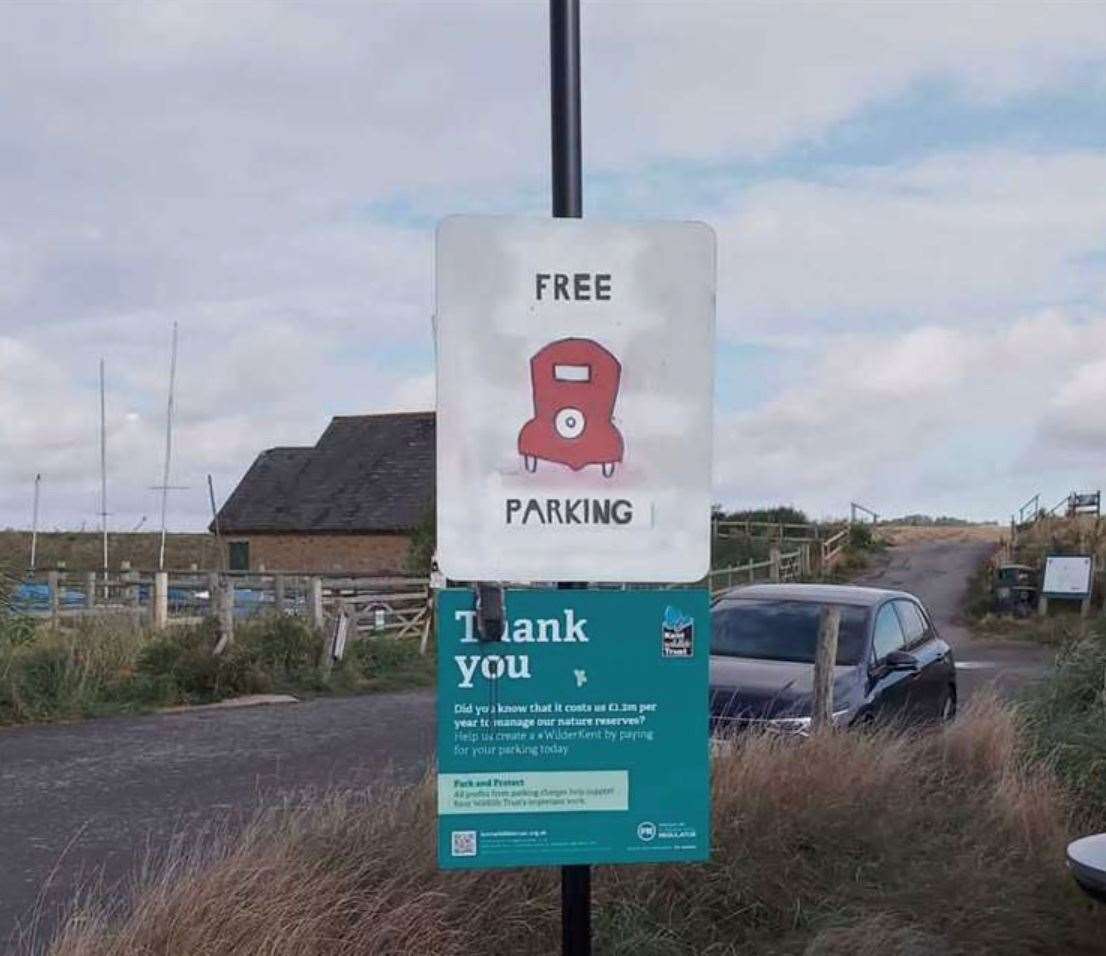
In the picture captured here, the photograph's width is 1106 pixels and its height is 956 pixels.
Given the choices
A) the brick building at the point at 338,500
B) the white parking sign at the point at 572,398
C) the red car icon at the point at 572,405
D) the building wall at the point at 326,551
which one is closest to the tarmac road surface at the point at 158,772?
the white parking sign at the point at 572,398

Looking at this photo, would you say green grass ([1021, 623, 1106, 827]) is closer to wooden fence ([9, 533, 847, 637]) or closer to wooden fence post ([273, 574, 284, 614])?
wooden fence ([9, 533, 847, 637])

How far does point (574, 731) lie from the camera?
4762 millimetres

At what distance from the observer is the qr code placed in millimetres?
4695

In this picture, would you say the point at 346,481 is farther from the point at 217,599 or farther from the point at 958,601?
the point at 217,599

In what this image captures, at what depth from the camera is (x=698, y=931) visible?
611cm

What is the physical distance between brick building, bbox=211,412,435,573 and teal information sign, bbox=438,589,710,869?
38.8m

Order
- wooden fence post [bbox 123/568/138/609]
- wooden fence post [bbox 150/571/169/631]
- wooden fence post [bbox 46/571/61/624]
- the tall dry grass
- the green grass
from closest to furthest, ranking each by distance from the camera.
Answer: the tall dry grass, the green grass, wooden fence post [bbox 46/571/61/624], wooden fence post [bbox 150/571/169/631], wooden fence post [bbox 123/568/138/609]

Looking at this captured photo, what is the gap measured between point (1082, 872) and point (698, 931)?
1.44 metres

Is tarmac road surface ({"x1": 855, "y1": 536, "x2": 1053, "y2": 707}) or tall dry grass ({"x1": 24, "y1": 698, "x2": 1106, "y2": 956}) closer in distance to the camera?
tall dry grass ({"x1": 24, "y1": 698, "x2": 1106, "y2": 956})

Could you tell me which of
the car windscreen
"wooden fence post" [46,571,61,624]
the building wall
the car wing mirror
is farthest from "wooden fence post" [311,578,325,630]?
the building wall

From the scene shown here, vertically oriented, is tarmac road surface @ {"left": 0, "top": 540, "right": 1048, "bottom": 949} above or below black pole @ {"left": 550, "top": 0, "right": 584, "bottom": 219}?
below

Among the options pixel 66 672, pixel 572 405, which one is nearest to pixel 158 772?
pixel 66 672

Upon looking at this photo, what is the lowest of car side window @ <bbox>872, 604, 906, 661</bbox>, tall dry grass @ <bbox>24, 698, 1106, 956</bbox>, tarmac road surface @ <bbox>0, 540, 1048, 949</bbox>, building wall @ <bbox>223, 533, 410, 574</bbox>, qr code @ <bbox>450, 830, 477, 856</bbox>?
tarmac road surface @ <bbox>0, 540, 1048, 949</bbox>

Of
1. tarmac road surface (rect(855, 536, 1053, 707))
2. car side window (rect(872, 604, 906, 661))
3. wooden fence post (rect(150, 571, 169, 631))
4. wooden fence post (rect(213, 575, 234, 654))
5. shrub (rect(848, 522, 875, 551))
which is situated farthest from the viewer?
shrub (rect(848, 522, 875, 551))
